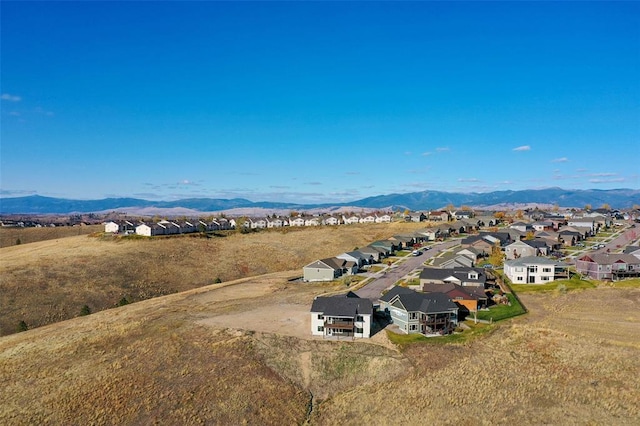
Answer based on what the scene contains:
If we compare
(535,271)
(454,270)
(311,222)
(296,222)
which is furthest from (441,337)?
(311,222)

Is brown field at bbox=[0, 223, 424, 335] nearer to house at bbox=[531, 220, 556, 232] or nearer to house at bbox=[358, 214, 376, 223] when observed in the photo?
house at bbox=[531, 220, 556, 232]

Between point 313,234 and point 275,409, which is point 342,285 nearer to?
point 275,409

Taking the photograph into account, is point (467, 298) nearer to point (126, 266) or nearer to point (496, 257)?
point (496, 257)

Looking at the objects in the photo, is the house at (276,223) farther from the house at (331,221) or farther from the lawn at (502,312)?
the lawn at (502,312)

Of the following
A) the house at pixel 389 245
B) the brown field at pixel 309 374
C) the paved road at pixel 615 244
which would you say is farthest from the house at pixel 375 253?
the brown field at pixel 309 374

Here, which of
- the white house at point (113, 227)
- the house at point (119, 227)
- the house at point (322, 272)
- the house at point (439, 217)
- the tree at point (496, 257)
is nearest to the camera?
the house at point (322, 272)

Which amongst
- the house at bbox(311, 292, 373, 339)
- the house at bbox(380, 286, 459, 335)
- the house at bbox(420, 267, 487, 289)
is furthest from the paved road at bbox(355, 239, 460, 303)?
the house at bbox(311, 292, 373, 339)

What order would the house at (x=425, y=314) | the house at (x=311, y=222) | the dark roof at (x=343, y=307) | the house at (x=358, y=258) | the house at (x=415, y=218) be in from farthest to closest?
the house at (x=311, y=222), the house at (x=415, y=218), the house at (x=358, y=258), the house at (x=425, y=314), the dark roof at (x=343, y=307)

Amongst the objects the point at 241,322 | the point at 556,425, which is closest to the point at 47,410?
the point at 241,322
